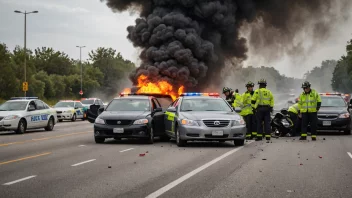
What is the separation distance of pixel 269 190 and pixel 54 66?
330 feet

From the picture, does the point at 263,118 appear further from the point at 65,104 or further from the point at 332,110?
Answer: the point at 65,104

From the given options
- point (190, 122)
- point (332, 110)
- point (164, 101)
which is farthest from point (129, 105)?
point (332, 110)

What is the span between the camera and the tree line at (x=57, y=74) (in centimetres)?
6625

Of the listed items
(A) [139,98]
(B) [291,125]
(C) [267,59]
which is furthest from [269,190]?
(C) [267,59]

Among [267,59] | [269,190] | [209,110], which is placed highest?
[267,59]

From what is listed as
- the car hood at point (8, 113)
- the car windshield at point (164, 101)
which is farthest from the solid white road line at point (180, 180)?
the car hood at point (8, 113)

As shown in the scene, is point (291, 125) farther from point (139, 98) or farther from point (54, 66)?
point (54, 66)

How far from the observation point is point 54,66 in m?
106

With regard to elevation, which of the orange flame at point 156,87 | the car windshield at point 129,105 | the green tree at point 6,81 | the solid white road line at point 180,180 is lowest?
the solid white road line at point 180,180

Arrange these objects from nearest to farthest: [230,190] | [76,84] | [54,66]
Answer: [230,190] < [76,84] < [54,66]

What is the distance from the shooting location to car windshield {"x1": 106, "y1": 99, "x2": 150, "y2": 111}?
1866 centimetres

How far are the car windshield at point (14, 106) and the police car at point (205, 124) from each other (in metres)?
8.86

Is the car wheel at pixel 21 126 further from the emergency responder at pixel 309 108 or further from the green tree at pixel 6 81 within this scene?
the green tree at pixel 6 81

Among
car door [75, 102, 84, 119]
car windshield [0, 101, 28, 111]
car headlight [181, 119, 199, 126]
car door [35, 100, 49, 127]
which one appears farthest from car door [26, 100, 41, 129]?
car door [75, 102, 84, 119]
